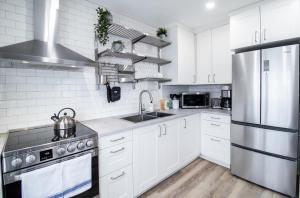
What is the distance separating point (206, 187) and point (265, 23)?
237 cm

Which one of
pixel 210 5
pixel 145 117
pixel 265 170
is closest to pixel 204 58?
pixel 210 5

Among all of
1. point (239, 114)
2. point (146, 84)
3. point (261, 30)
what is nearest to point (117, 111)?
point (146, 84)

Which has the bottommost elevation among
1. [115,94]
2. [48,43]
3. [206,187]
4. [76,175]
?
[206,187]

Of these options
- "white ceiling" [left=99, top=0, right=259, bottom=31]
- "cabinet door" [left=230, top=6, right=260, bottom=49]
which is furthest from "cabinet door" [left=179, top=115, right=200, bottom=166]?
"white ceiling" [left=99, top=0, right=259, bottom=31]

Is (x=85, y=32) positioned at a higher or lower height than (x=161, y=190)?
higher

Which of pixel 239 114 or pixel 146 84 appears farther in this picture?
pixel 146 84

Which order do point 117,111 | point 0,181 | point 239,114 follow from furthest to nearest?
point 117,111 < point 239,114 < point 0,181

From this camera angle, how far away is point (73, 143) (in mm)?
1321

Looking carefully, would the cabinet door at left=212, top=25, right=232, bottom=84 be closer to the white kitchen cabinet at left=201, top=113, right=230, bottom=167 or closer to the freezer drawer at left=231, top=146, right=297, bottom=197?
the white kitchen cabinet at left=201, top=113, right=230, bottom=167

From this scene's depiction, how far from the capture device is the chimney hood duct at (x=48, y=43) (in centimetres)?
134

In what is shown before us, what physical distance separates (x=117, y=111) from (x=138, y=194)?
3.89 ft

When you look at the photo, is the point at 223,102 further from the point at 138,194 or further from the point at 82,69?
the point at 82,69

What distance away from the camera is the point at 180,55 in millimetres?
2932

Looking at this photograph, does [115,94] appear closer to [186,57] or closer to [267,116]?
[186,57]
